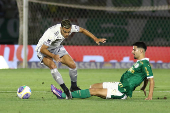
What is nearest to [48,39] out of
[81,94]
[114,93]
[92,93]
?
[81,94]

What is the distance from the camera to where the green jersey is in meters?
6.67

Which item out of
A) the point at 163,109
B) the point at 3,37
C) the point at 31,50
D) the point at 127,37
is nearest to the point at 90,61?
the point at 31,50

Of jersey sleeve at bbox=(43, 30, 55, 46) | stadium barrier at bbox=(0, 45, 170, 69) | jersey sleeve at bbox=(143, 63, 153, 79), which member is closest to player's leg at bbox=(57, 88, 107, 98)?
jersey sleeve at bbox=(143, 63, 153, 79)

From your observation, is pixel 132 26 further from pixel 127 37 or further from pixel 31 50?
pixel 31 50

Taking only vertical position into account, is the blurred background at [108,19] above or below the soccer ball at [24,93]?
above

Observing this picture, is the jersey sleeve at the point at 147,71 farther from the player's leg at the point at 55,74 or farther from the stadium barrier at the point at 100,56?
the stadium barrier at the point at 100,56

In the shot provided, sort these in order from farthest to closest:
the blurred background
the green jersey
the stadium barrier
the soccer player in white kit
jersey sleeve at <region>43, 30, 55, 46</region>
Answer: the blurred background < the stadium barrier < jersey sleeve at <region>43, 30, 55, 46</region> < the soccer player in white kit < the green jersey

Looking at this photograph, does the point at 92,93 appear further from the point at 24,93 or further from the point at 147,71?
the point at 24,93

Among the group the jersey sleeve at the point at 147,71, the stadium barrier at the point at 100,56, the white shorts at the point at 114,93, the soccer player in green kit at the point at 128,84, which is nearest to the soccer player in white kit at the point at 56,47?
the soccer player in green kit at the point at 128,84

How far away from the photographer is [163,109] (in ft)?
18.6

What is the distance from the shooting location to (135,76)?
6.76 m

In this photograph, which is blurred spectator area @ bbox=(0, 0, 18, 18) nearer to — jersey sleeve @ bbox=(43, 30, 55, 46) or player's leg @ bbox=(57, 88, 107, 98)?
jersey sleeve @ bbox=(43, 30, 55, 46)

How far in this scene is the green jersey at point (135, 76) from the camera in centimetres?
667

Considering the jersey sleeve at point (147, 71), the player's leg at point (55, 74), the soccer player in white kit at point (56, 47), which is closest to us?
the jersey sleeve at point (147, 71)
